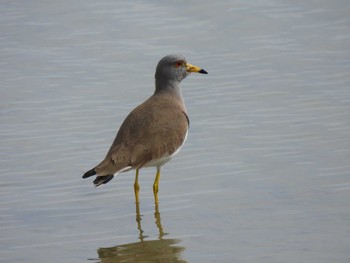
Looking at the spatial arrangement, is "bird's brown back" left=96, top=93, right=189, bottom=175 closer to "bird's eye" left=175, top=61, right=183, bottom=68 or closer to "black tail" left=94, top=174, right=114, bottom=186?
"black tail" left=94, top=174, right=114, bottom=186

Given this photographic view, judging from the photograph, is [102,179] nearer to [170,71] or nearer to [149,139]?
[149,139]

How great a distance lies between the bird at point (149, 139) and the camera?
377 inches

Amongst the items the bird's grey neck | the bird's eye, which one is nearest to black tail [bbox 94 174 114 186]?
the bird's grey neck

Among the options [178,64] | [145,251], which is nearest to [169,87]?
[178,64]

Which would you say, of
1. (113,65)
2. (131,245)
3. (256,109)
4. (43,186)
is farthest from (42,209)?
(113,65)

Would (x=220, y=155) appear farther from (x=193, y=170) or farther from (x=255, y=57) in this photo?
(x=255, y=57)

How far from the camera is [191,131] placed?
11969 mm

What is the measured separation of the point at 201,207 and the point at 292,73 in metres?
4.86

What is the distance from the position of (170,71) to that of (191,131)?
1.23m

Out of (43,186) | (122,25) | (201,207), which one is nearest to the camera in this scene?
(201,207)

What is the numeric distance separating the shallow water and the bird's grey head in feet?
2.95

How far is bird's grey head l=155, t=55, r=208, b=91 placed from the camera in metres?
10.9

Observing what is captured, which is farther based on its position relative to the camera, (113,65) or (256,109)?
(113,65)

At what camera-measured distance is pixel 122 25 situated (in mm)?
16594
